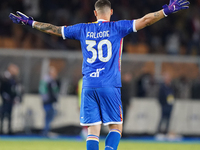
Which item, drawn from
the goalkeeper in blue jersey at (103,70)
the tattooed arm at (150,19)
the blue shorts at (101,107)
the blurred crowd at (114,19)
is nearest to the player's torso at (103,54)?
the goalkeeper in blue jersey at (103,70)

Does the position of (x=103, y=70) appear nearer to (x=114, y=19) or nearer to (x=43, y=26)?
(x=43, y=26)

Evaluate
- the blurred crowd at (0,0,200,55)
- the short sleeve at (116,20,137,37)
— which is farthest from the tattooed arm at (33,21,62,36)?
the blurred crowd at (0,0,200,55)

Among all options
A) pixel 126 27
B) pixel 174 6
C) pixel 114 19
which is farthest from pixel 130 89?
pixel 174 6

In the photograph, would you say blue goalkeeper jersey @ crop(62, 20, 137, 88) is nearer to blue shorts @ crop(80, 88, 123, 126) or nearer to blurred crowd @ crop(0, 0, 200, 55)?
blue shorts @ crop(80, 88, 123, 126)

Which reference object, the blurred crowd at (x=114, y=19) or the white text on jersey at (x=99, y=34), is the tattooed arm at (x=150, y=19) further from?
the blurred crowd at (x=114, y=19)

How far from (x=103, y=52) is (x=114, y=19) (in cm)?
1530

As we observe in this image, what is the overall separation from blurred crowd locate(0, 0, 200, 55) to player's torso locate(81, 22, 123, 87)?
13177 mm

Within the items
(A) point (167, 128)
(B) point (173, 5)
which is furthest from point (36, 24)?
(A) point (167, 128)

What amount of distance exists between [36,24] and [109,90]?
150 cm

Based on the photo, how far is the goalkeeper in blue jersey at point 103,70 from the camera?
5.98m

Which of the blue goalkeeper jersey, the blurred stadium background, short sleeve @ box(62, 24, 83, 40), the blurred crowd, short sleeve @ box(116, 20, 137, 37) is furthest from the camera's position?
the blurred crowd

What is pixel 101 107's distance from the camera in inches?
236

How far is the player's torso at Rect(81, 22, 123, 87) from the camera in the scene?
6.07 meters

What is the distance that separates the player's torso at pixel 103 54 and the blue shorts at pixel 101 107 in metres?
0.11
